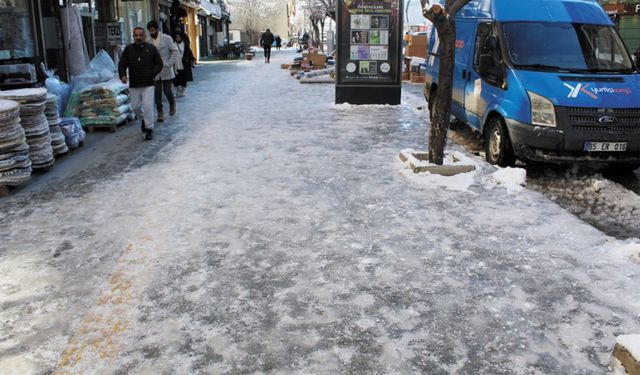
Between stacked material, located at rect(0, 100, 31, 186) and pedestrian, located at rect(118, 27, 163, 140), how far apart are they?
2.86 meters

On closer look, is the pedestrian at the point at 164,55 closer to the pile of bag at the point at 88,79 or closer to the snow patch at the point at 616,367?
the pile of bag at the point at 88,79

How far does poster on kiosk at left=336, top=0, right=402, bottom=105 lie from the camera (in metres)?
13.0

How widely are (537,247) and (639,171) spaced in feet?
14.1

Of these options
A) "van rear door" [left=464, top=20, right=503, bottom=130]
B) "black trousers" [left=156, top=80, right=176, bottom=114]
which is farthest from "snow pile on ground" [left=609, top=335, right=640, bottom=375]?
"black trousers" [left=156, top=80, right=176, bottom=114]

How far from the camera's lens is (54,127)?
7.76m

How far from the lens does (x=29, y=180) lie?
266 inches

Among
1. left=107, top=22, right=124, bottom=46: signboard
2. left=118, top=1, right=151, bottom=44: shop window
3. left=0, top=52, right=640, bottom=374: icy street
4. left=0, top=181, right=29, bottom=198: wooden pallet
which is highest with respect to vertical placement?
left=118, top=1, right=151, bottom=44: shop window

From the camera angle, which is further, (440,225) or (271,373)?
(440,225)

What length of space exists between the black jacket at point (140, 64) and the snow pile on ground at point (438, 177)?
437cm

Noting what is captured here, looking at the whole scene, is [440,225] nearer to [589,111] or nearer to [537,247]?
[537,247]

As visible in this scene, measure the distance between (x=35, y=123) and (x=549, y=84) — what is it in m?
6.23

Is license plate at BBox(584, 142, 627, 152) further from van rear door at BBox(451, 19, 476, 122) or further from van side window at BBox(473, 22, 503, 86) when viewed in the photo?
van rear door at BBox(451, 19, 476, 122)

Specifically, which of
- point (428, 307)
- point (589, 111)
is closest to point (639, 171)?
point (589, 111)

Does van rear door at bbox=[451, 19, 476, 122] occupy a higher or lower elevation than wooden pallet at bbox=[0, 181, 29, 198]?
higher
